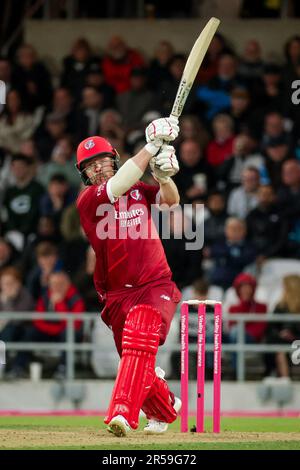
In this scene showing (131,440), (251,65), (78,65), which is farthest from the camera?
(78,65)

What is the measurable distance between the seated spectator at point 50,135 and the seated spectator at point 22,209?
2.70 feet

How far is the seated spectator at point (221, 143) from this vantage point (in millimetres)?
18359

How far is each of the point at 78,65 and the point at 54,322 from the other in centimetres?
464

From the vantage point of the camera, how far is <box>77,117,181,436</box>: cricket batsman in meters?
10.4

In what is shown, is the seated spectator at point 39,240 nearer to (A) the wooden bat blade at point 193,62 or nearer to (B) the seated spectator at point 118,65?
(B) the seated spectator at point 118,65

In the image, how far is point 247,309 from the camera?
16.5 m

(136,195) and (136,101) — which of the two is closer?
(136,195)

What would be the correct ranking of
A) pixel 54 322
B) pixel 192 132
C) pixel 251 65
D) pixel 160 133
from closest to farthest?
pixel 160 133 → pixel 54 322 → pixel 192 132 → pixel 251 65

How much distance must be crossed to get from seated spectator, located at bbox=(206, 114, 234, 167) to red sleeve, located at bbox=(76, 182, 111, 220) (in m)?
7.63

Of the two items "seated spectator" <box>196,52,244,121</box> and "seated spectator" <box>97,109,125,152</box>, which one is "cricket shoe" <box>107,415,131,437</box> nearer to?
"seated spectator" <box>97,109,125,152</box>

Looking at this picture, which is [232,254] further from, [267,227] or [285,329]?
[285,329]

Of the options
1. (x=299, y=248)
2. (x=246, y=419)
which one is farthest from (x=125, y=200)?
(x=299, y=248)

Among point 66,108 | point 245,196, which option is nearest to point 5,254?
point 66,108

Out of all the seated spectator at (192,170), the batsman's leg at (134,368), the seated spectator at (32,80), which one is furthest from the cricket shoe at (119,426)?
the seated spectator at (32,80)
